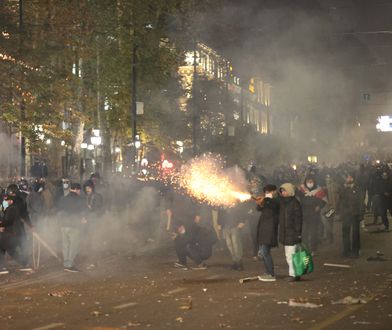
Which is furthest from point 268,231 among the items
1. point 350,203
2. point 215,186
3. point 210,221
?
point 215,186

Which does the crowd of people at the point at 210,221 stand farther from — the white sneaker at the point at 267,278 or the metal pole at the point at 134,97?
the metal pole at the point at 134,97

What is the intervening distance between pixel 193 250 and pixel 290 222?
9.93ft

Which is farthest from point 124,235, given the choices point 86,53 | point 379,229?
point 86,53

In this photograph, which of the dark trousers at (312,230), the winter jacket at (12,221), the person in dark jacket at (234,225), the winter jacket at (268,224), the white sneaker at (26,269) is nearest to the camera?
the winter jacket at (268,224)

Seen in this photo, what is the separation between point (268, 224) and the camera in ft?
51.2

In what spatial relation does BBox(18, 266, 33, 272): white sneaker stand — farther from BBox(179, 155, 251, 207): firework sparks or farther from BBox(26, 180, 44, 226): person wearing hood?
BBox(26, 180, 44, 226): person wearing hood

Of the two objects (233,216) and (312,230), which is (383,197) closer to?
(312,230)

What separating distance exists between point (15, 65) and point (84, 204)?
9.90 m

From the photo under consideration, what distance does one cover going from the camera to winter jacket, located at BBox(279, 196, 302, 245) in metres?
15.2

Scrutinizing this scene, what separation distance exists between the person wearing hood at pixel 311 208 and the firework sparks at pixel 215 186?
1.38m

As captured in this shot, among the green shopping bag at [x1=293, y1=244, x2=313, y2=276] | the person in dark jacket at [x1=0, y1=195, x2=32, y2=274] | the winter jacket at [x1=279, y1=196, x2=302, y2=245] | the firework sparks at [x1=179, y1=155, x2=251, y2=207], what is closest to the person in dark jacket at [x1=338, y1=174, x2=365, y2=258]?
the firework sparks at [x1=179, y1=155, x2=251, y2=207]

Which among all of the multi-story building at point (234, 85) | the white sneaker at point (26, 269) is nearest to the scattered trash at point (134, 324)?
the white sneaker at point (26, 269)

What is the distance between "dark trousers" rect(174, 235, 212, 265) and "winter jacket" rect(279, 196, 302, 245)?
2.56 meters

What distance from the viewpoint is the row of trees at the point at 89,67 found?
26703 mm
